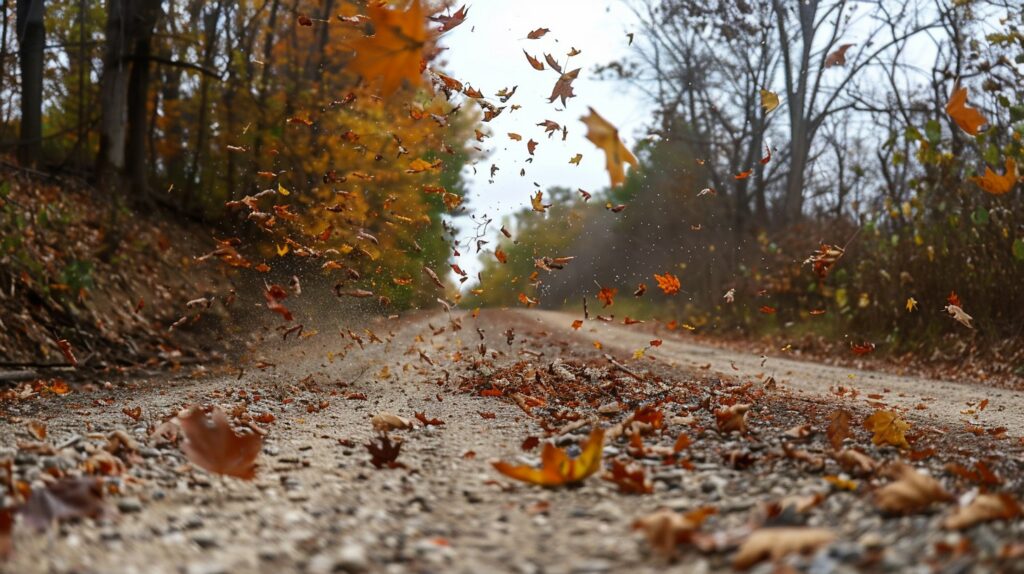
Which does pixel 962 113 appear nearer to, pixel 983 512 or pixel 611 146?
pixel 611 146

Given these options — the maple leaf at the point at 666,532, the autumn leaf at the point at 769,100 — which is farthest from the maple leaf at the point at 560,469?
the autumn leaf at the point at 769,100

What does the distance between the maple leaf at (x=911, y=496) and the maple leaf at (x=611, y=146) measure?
1492mm

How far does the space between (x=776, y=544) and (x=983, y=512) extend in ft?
2.04

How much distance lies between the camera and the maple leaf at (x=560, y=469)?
2.53 m

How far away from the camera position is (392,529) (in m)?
2.14

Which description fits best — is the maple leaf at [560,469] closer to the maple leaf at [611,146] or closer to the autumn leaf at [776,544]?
the autumn leaf at [776,544]

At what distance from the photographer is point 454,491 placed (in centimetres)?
260

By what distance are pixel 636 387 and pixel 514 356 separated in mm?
3163

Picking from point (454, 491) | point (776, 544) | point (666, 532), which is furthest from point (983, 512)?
point (454, 491)

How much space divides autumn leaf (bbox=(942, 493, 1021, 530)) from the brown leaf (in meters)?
2.38

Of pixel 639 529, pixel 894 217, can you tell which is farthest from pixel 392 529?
pixel 894 217

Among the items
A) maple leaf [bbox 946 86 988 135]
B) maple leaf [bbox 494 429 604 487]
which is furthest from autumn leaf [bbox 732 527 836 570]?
maple leaf [bbox 946 86 988 135]

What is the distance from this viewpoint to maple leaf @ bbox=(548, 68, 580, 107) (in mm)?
4957

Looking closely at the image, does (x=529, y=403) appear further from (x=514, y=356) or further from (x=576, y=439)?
(x=514, y=356)
